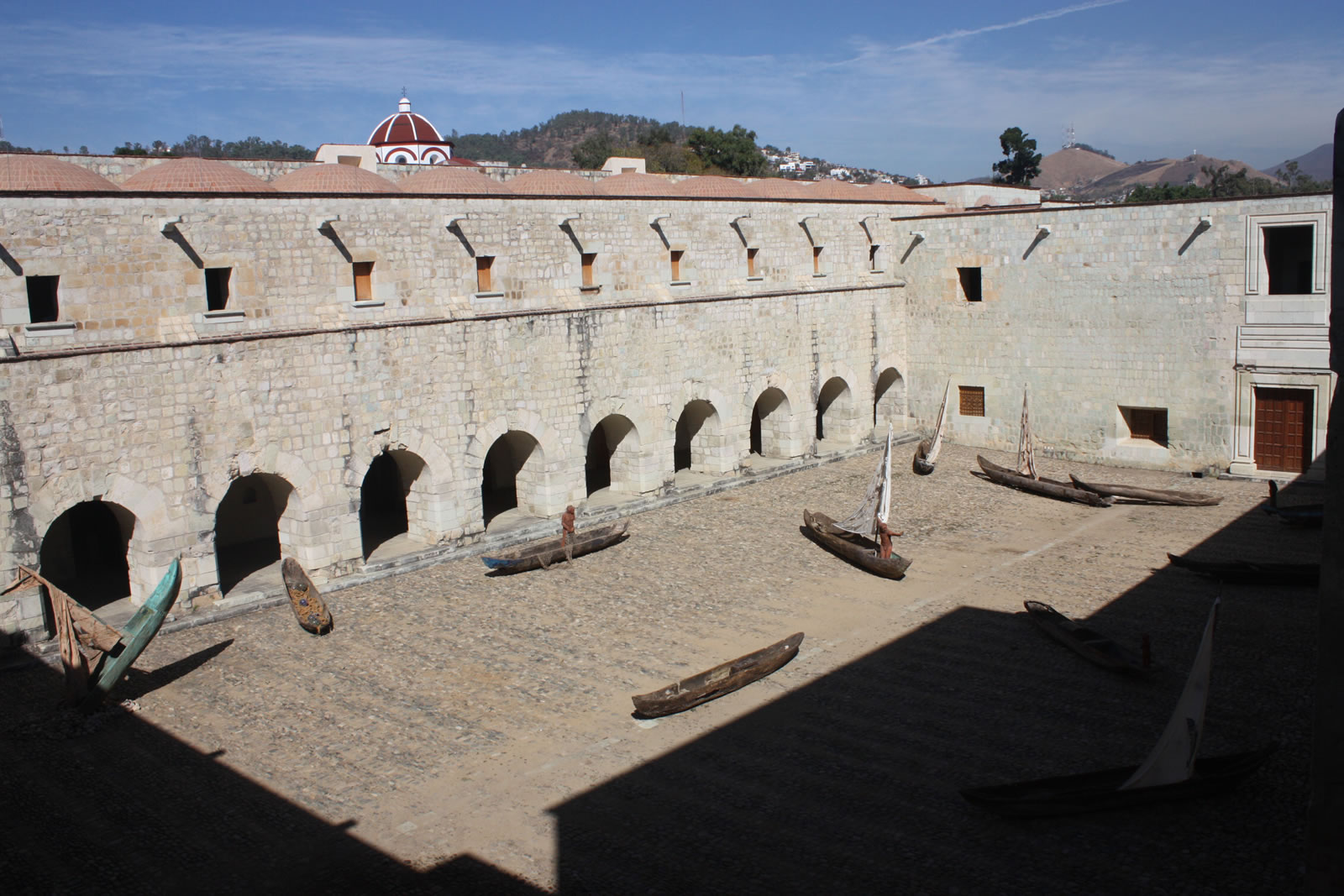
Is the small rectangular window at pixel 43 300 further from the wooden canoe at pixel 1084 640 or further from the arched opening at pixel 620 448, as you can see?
the wooden canoe at pixel 1084 640

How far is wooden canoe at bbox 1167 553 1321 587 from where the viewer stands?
561 inches

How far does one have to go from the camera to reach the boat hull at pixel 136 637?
11492 millimetres

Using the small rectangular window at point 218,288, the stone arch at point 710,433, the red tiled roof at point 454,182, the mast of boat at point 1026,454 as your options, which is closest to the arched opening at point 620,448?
the stone arch at point 710,433

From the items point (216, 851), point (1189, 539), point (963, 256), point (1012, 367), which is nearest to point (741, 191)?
point (963, 256)

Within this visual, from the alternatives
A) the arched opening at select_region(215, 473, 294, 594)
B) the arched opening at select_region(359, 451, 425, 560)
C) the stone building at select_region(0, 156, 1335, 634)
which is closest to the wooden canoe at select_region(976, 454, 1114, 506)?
the stone building at select_region(0, 156, 1335, 634)

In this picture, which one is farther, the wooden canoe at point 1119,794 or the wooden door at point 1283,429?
the wooden door at point 1283,429

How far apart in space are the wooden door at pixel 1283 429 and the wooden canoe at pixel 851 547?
8.48 m

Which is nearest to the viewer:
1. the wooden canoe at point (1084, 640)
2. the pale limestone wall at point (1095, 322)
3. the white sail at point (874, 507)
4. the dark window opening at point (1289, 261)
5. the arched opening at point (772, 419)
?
the wooden canoe at point (1084, 640)

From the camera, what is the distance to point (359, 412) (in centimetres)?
1572

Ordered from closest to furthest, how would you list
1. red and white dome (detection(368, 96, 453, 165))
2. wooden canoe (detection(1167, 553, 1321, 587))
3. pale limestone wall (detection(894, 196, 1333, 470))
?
wooden canoe (detection(1167, 553, 1321, 587))
pale limestone wall (detection(894, 196, 1333, 470))
red and white dome (detection(368, 96, 453, 165))

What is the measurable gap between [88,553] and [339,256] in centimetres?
606

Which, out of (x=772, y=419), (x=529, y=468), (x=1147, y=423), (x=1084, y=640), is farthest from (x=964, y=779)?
(x=1147, y=423)

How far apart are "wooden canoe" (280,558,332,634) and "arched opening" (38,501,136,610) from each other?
293 centimetres

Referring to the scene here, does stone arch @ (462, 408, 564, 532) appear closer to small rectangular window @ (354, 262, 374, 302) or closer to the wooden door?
small rectangular window @ (354, 262, 374, 302)
